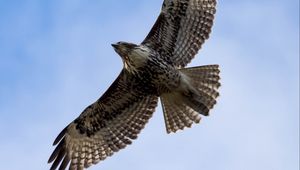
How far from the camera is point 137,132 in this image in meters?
14.2

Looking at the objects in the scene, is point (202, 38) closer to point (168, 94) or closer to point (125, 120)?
point (168, 94)

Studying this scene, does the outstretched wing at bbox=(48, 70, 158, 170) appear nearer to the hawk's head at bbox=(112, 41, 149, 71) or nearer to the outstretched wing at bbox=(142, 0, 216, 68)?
the hawk's head at bbox=(112, 41, 149, 71)

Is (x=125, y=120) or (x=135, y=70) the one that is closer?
(x=135, y=70)

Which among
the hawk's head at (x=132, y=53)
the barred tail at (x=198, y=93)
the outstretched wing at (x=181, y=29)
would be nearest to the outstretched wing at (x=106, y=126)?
the barred tail at (x=198, y=93)

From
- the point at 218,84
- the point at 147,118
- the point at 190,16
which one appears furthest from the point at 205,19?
the point at 147,118

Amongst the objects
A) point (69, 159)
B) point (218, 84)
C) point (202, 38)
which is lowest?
Answer: point (69, 159)

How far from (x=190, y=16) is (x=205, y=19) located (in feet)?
0.98

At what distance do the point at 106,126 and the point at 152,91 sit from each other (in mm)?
1254

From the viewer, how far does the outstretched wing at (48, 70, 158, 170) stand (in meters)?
14.1

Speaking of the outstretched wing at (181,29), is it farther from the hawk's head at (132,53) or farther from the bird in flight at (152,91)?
the hawk's head at (132,53)

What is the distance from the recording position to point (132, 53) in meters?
13.3

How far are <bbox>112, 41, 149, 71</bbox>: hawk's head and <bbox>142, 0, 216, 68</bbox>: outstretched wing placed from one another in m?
0.43

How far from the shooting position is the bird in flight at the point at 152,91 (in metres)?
13.5

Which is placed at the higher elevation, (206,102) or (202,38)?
(202,38)
